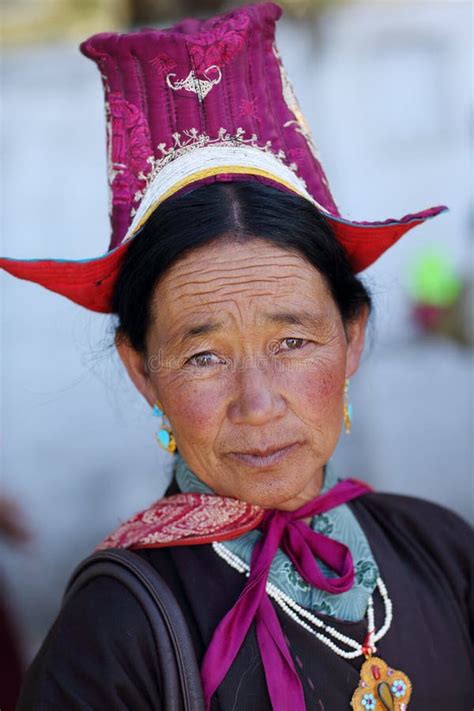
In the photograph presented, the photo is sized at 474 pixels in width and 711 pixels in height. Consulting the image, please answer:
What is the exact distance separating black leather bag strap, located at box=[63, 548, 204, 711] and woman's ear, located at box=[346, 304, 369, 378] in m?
0.68

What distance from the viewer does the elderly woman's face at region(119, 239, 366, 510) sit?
6.34ft

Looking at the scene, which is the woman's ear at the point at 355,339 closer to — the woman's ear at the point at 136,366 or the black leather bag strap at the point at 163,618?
the woman's ear at the point at 136,366

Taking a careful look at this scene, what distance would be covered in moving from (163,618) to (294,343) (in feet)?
2.05

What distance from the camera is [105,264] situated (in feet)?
6.64

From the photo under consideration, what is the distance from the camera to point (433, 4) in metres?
4.80

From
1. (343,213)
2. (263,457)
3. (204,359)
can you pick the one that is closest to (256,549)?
(263,457)

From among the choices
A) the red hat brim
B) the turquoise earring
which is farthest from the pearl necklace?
the red hat brim

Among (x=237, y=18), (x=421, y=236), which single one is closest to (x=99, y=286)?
(x=237, y=18)

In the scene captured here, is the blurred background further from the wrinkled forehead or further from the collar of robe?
the wrinkled forehead

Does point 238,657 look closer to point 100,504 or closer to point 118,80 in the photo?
point 118,80

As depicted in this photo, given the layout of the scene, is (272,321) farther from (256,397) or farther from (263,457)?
(263,457)

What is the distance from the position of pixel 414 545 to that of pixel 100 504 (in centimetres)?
321

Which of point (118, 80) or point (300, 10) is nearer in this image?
point (118, 80)

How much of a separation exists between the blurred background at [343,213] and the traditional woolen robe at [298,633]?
2491mm
